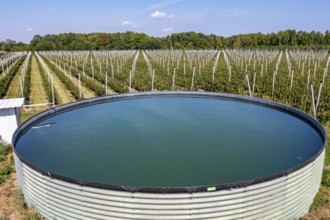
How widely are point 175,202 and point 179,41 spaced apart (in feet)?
307

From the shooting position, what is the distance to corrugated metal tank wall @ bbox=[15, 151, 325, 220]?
591cm

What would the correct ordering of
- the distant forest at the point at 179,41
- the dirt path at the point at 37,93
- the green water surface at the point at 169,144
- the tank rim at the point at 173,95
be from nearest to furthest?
the tank rim at the point at 173,95 < the green water surface at the point at 169,144 < the dirt path at the point at 37,93 < the distant forest at the point at 179,41

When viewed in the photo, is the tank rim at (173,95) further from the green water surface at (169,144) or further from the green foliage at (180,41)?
the green foliage at (180,41)

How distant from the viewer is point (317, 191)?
852cm

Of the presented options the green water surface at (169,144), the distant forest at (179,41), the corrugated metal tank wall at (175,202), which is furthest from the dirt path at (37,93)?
Answer: the distant forest at (179,41)

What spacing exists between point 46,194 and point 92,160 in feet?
8.19

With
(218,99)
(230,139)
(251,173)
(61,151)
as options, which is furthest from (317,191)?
(218,99)

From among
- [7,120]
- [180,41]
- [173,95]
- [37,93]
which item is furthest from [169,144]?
[180,41]

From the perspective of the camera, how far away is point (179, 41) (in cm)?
9606

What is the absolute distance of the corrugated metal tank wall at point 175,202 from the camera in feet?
19.4

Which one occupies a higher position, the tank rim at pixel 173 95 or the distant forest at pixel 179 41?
the distant forest at pixel 179 41

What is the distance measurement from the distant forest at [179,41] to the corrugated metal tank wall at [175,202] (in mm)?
71824

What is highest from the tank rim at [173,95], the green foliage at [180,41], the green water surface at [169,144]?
the green foliage at [180,41]

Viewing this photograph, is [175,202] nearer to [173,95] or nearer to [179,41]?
[173,95]
